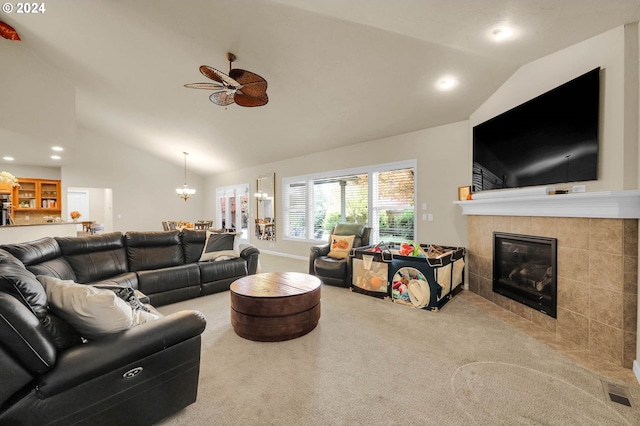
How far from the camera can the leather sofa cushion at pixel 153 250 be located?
3750 mm

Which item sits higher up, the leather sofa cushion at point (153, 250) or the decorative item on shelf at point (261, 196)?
the decorative item on shelf at point (261, 196)

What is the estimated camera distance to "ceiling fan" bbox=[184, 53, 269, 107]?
283 centimetres

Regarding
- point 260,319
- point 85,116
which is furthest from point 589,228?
point 85,116

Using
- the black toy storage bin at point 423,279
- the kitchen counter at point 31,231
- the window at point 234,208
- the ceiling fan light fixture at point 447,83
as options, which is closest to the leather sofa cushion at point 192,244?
the kitchen counter at point 31,231

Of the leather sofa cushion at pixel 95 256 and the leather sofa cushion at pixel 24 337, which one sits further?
the leather sofa cushion at pixel 95 256

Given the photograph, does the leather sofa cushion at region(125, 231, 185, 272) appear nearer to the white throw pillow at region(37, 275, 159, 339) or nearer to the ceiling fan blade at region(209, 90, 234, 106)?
the ceiling fan blade at region(209, 90, 234, 106)

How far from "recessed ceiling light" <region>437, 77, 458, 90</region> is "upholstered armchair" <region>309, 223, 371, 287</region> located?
8.09 ft

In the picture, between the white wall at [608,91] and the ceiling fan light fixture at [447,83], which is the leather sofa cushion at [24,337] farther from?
the ceiling fan light fixture at [447,83]

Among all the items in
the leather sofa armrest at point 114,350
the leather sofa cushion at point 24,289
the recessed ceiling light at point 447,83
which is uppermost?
the recessed ceiling light at point 447,83

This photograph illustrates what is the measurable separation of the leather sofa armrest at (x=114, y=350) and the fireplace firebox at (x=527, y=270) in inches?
132

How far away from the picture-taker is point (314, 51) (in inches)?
128


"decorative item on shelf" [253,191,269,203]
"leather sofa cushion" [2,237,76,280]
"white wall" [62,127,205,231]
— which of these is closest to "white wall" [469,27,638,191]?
"leather sofa cushion" [2,237,76,280]

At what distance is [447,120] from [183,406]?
4.77m

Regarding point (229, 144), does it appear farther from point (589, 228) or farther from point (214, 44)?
point (589, 228)
